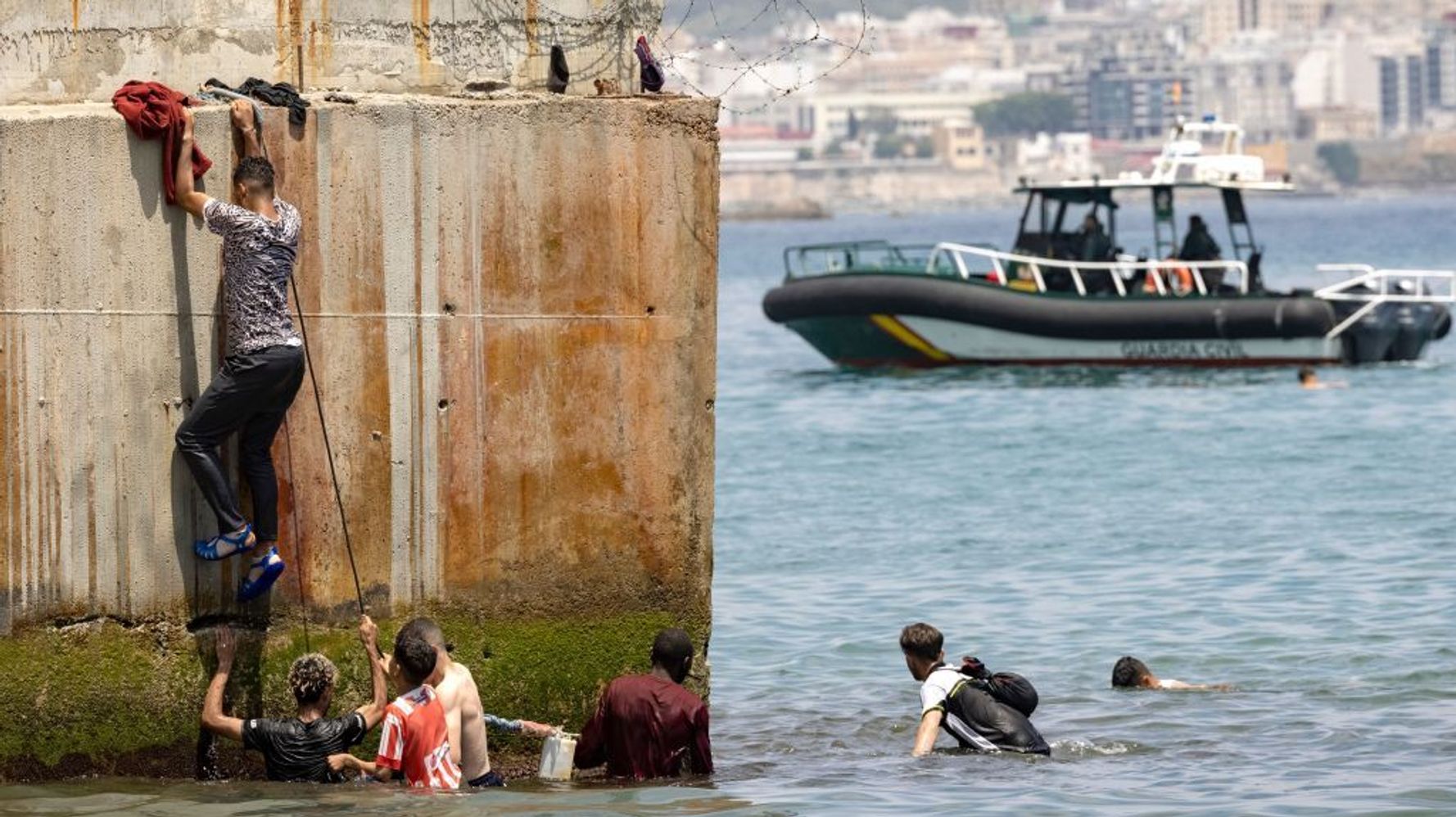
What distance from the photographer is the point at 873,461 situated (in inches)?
1089

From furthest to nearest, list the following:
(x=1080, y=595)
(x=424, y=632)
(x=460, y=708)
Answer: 1. (x=1080, y=595)
2. (x=460, y=708)
3. (x=424, y=632)

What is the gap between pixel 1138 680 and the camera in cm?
1376

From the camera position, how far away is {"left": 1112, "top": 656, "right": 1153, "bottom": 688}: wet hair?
13.7m

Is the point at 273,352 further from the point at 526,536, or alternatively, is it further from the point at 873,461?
the point at 873,461

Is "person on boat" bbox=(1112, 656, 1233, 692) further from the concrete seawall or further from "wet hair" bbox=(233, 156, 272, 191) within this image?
"wet hair" bbox=(233, 156, 272, 191)

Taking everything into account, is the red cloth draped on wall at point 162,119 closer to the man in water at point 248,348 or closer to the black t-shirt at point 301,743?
the man in water at point 248,348

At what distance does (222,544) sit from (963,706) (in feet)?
11.5

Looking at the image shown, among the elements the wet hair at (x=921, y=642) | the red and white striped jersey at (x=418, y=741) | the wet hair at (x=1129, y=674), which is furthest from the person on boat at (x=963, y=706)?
the wet hair at (x=1129, y=674)

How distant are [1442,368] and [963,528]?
58.8ft

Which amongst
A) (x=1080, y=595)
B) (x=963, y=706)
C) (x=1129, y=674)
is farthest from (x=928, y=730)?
(x=1080, y=595)

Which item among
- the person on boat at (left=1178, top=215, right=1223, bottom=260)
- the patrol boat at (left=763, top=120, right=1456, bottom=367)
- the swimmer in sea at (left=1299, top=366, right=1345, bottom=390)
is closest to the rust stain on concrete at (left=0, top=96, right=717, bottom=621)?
the patrol boat at (left=763, top=120, right=1456, bottom=367)

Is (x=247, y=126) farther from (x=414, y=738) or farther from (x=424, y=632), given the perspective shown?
(x=414, y=738)

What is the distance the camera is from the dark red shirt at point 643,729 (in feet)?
Answer: 30.1

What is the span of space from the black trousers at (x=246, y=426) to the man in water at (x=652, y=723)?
1343mm
